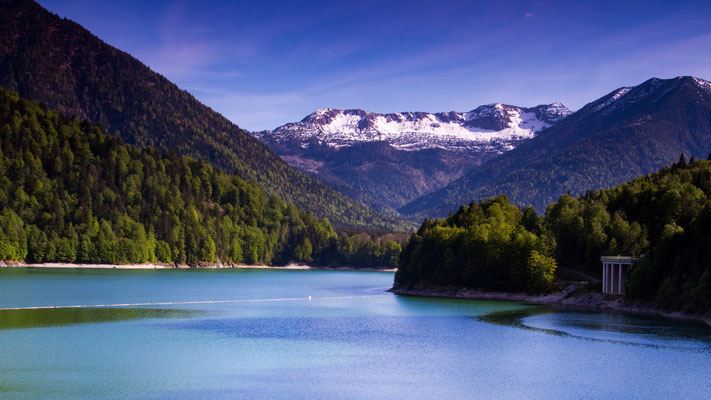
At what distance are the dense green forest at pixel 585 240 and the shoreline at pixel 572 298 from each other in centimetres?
118

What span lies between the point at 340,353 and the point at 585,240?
6600 centimetres

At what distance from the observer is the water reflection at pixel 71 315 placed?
236ft

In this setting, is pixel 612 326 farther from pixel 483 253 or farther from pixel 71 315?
pixel 71 315

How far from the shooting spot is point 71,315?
80.6m

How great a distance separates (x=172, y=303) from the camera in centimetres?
10250

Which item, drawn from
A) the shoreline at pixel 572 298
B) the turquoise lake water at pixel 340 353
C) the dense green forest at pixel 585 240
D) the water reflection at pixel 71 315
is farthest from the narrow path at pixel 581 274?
the water reflection at pixel 71 315

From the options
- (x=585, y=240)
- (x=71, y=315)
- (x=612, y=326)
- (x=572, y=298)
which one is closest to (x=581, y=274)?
(x=585, y=240)

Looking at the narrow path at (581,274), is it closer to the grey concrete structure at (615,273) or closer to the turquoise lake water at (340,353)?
the grey concrete structure at (615,273)

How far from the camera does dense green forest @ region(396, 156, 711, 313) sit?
3524 inches

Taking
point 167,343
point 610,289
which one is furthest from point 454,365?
point 610,289

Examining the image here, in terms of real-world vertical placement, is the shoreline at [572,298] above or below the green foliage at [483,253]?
below

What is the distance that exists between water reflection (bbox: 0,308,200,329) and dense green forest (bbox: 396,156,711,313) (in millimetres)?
49350

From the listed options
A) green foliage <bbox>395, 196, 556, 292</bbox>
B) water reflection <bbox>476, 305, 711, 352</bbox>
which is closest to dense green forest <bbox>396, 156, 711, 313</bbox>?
green foliage <bbox>395, 196, 556, 292</bbox>

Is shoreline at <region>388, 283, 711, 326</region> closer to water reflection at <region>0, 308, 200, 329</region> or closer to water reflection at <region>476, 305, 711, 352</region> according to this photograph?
water reflection at <region>476, 305, 711, 352</region>
